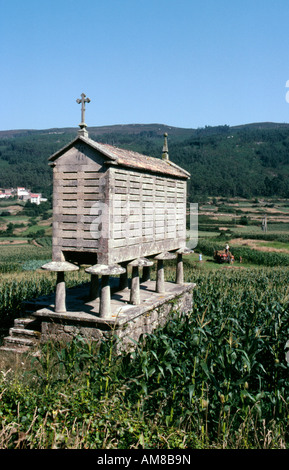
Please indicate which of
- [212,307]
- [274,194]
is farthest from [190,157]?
[212,307]

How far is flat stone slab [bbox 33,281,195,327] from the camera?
338 inches

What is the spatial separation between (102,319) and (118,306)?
1.51m

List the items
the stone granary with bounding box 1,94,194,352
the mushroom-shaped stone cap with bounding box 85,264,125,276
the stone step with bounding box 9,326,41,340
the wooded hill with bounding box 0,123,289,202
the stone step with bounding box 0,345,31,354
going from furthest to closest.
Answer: the wooded hill with bounding box 0,123,289,202
the stone step with bounding box 9,326,41,340
the stone step with bounding box 0,345,31,354
the stone granary with bounding box 1,94,194,352
the mushroom-shaped stone cap with bounding box 85,264,125,276

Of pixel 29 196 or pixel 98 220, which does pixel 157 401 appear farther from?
pixel 29 196

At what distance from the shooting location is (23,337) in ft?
31.9

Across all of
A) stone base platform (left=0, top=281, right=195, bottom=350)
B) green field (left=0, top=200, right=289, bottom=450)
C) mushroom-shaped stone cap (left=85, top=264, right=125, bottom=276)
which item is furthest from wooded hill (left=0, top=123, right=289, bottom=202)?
green field (left=0, top=200, right=289, bottom=450)

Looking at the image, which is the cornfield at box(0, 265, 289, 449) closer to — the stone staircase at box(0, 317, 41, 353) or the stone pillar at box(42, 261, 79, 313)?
the stone pillar at box(42, 261, 79, 313)

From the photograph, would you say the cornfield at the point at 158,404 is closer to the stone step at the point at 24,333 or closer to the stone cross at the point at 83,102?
the stone step at the point at 24,333

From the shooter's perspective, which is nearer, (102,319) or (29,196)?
(102,319)

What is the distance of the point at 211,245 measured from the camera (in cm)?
4284

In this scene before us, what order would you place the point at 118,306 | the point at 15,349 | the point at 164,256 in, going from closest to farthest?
the point at 15,349 < the point at 118,306 < the point at 164,256

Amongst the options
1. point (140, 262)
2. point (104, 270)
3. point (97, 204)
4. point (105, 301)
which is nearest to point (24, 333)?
point (105, 301)

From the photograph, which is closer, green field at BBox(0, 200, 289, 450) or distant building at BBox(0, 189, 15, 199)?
green field at BBox(0, 200, 289, 450)

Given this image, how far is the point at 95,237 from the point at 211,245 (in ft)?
116
